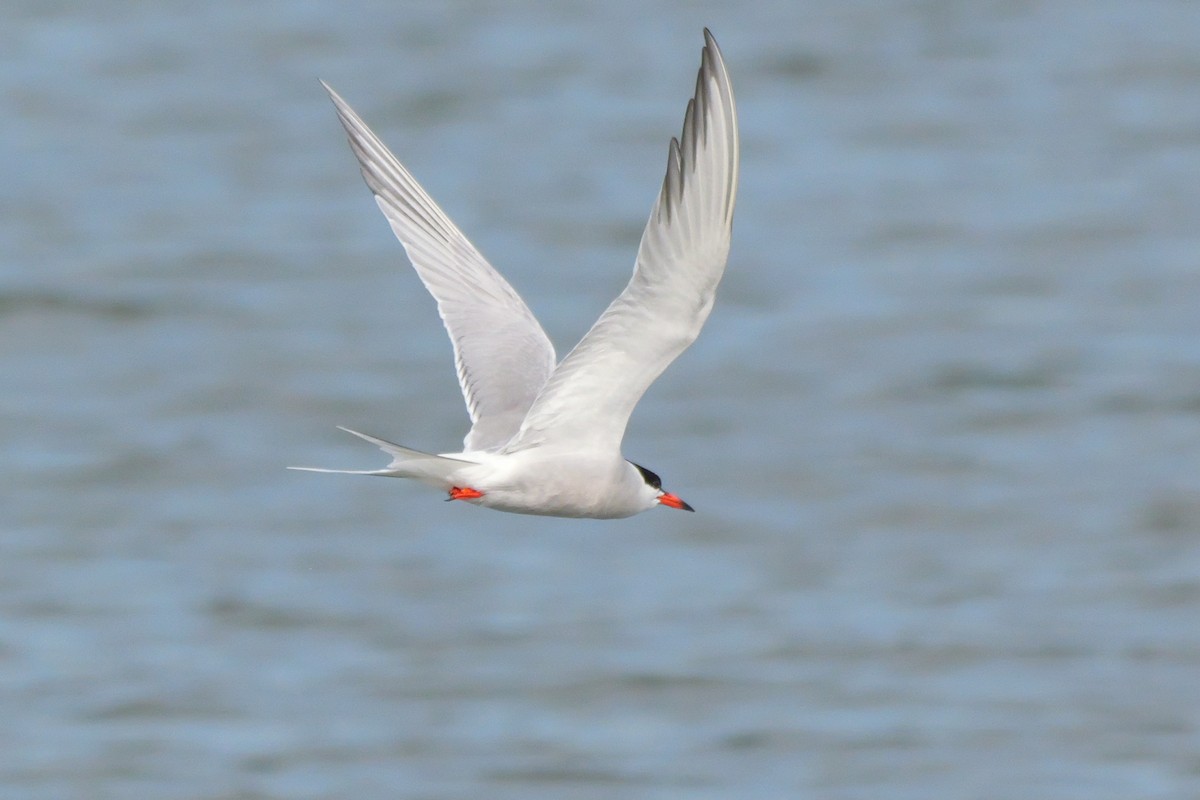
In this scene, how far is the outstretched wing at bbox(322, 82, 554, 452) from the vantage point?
22.3 ft

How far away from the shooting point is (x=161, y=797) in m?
9.78

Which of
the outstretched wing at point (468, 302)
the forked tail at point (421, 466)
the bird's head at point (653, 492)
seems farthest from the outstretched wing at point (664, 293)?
the outstretched wing at point (468, 302)

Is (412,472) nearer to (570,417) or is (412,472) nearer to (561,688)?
(570,417)

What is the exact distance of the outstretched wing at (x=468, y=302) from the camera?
6801mm

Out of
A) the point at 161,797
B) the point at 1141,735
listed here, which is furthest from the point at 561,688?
the point at 1141,735

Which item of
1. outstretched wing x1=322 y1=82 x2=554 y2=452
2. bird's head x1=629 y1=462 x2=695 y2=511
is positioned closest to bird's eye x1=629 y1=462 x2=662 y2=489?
bird's head x1=629 y1=462 x2=695 y2=511

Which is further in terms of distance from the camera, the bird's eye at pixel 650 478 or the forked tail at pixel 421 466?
the bird's eye at pixel 650 478

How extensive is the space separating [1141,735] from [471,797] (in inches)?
129

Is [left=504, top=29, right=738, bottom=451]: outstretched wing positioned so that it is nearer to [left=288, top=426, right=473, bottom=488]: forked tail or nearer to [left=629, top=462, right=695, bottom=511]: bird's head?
A: [left=288, top=426, right=473, bottom=488]: forked tail

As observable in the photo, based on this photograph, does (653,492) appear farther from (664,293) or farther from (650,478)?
→ (664,293)

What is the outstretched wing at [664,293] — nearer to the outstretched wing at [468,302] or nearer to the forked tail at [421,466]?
the forked tail at [421,466]

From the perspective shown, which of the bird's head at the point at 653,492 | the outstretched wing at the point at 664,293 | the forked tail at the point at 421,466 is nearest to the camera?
the outstretched wing at the point at 664,293

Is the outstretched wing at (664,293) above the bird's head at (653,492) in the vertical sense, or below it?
above

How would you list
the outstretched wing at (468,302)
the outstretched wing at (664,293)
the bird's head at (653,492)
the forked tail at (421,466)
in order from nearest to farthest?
1. the outstretched wing at (664,293)
2. the forked tail at (421,466)
3. the bird's head at (653,492)
4. the outstretched wing at (468,302)
